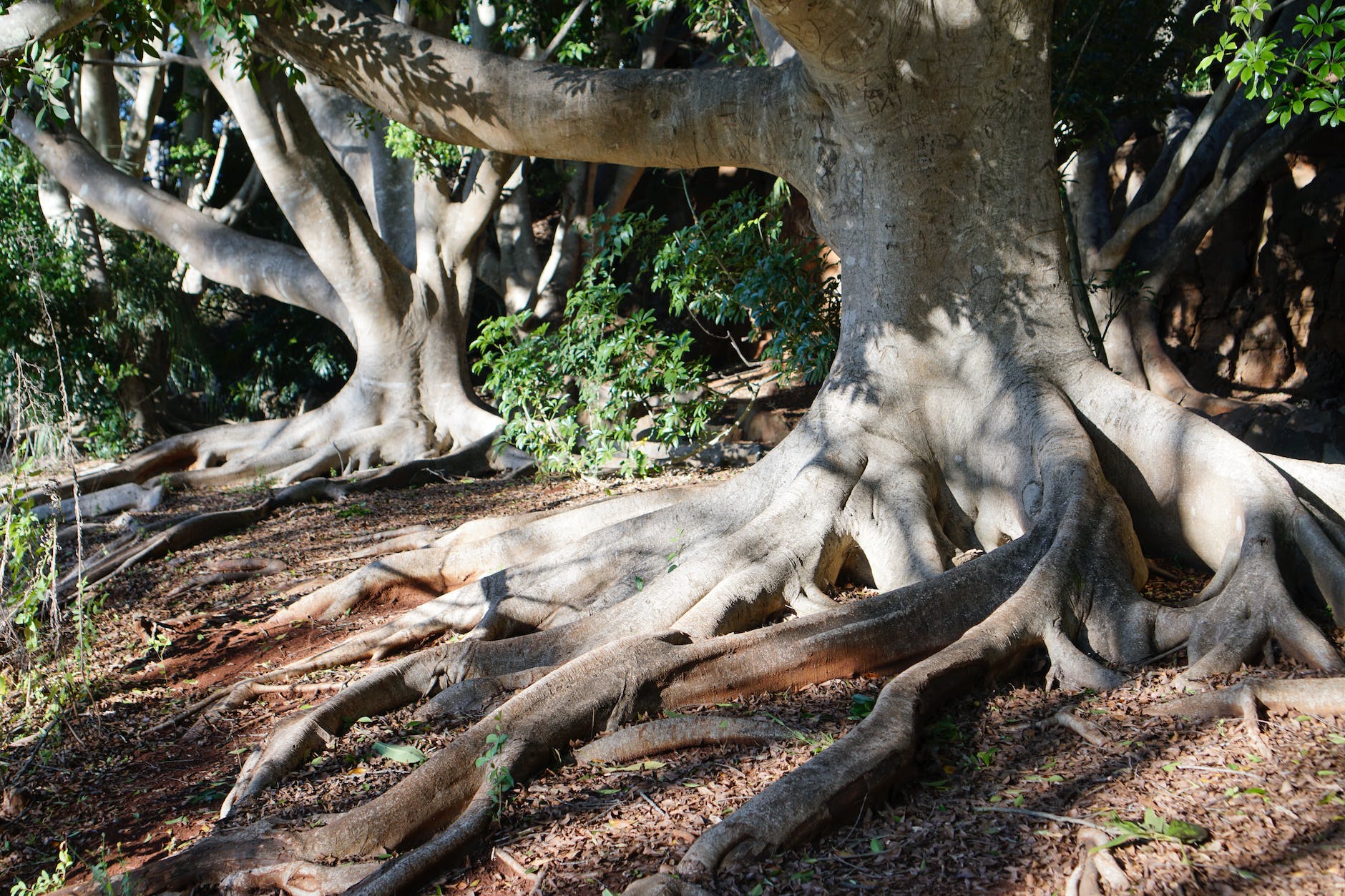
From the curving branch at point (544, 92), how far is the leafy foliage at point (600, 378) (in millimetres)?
1888

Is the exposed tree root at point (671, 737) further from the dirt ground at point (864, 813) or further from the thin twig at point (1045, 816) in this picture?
the thin twig at point (1045, 816)

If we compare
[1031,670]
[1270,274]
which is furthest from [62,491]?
[1270,274]

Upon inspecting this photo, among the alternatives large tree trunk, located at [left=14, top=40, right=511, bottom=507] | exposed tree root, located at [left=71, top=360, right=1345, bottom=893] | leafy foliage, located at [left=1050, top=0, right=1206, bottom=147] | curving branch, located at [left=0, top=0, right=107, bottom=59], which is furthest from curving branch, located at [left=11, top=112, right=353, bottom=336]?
leafy foliage, located at [left=1050, top=0, right=1206, bottom=147]

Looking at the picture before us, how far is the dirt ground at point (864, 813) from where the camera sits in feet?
8.31

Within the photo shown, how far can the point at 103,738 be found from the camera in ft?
14.0

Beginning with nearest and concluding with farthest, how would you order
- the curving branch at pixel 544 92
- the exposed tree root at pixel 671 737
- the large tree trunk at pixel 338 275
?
the exposed tree root at pixel 671 737
the curving branch at pixel 544 92
the large tree trunk at pixel 338 275

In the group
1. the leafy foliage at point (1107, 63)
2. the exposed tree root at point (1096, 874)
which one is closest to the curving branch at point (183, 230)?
the leafy foliage at point (1107, 63)

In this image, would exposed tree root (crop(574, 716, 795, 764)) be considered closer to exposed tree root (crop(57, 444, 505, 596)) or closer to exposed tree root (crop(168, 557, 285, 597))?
exposed tree root (crop(57, 444, 505, 596))

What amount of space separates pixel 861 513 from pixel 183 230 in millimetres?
9591

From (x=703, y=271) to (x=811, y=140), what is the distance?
2152 millimetres

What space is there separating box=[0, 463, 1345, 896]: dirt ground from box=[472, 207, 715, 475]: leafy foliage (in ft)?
11.0

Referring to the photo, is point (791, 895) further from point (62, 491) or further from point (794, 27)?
point (62, 491)

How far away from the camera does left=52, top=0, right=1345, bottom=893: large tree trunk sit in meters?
3.49

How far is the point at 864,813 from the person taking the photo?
2.85 m
